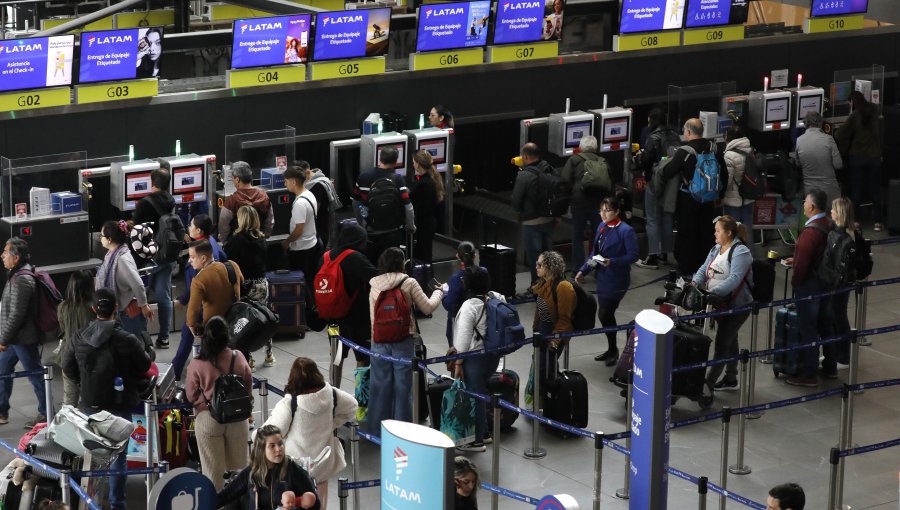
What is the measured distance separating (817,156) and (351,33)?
16.1 feet

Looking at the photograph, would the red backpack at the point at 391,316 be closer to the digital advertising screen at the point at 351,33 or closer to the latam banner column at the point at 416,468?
the latam banner column at the point at 416,468

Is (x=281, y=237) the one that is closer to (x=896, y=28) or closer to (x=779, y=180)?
(x=779, y=180)

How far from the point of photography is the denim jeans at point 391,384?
10.1 metres

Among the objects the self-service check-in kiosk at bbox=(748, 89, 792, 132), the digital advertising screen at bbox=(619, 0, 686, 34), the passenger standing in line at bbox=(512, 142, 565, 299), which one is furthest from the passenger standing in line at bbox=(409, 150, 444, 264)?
the self-service check-in kiosk at bbox=(748, 89, 792, 132)

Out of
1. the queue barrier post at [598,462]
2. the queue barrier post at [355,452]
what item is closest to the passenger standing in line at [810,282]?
the queue barrier post at [598,462]

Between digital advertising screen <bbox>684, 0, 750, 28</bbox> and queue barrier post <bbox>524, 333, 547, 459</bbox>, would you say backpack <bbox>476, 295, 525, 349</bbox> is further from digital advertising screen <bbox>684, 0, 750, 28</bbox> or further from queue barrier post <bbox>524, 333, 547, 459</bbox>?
digital advertising screen <bbox>684, 0, 750, 28</bbox>

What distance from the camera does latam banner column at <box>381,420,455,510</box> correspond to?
5895 mm

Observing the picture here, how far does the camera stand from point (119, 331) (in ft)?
29.6

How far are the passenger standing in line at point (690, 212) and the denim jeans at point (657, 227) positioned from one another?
19 centimetres

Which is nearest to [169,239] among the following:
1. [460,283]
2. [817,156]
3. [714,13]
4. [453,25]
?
[460,283]

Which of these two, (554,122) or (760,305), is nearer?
(760,305)

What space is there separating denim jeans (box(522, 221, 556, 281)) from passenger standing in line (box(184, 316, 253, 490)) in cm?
539

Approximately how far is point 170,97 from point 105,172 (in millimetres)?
1121

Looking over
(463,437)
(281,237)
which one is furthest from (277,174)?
(463,437)
